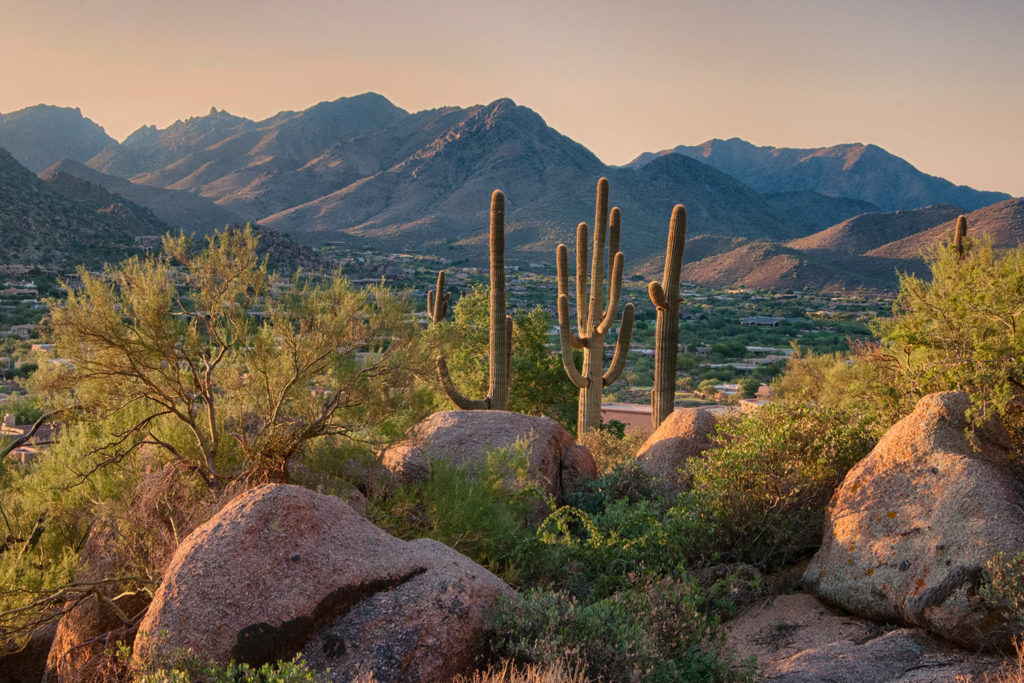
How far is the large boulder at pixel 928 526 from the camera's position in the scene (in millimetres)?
5641

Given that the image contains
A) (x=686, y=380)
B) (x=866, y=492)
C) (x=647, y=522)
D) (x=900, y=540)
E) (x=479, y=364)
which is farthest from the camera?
(x=686, y=380)

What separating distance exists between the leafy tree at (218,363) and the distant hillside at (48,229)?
1751 inches

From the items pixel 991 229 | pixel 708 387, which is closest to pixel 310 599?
pixel 708 387

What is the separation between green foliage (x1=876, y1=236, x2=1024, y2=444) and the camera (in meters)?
7.54

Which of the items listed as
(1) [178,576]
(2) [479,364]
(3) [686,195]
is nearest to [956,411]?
(1) [178,576]

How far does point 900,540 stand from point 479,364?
474 inches

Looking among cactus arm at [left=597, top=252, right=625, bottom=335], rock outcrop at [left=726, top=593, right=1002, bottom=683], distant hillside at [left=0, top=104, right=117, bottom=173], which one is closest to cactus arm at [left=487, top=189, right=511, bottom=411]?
cactus arm at [left=597, top=252, right=625, bottom=335]

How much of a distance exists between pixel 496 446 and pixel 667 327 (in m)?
4.78

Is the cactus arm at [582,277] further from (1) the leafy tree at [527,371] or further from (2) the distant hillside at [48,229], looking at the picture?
(2) the distant hillside at [48,229]

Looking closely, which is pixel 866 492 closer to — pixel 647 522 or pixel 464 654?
pixel 647 522

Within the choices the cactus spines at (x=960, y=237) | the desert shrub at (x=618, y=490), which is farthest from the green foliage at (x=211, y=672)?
the cactus spines at (x=960, y=237)

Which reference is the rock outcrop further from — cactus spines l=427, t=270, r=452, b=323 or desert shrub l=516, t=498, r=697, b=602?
cactus spines l=427, t=270, r=452, b=323

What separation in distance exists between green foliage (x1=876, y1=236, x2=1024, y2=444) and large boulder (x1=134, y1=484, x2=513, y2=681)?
519 centimetres

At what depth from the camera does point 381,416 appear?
836 centimetres
